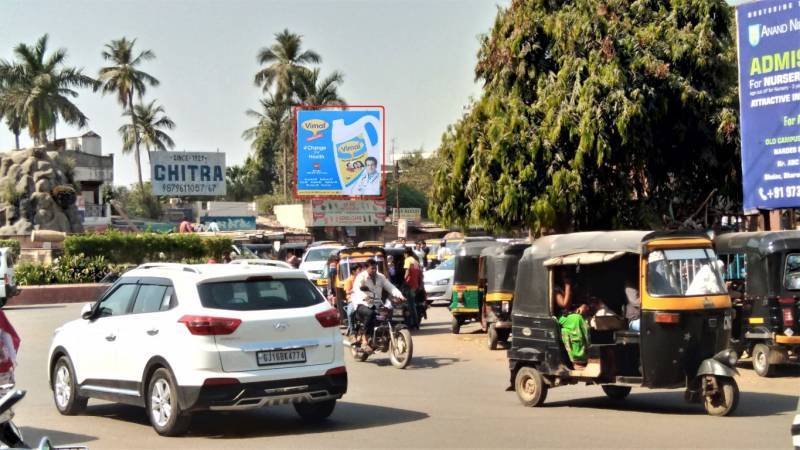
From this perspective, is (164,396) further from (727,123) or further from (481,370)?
(727,123)

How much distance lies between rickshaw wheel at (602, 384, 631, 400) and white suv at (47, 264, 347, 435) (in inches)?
151

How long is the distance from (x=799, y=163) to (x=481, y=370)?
26.6 ft

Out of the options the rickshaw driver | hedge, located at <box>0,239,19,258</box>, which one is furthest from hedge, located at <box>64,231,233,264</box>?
the rickshaw driver

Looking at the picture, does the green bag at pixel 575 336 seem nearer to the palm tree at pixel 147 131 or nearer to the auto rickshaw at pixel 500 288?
the auto rickshaw at pixel 500 288

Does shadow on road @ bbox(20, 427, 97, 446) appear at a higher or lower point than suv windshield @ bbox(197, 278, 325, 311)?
lower

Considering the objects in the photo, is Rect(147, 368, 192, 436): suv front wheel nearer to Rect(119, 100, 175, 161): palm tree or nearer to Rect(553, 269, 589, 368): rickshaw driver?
Rect(553, 269, 589, 368): rickshaw driver

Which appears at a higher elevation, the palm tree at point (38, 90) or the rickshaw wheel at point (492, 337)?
the palm tree at point (38, 90)

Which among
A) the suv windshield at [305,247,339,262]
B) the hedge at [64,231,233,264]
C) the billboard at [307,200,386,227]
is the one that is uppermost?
the billboard at [307,200,386,227]

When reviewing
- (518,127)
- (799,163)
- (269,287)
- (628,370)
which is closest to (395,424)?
(269,287)

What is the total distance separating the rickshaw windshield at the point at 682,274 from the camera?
11.6 metres

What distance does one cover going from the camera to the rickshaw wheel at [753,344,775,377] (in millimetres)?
15570

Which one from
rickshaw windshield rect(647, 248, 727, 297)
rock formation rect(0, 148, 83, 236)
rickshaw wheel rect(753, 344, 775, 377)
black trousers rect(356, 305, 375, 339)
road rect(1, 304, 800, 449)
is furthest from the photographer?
rock formation rect(0, 148, 83, 236)

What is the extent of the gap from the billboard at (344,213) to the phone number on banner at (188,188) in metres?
11.5

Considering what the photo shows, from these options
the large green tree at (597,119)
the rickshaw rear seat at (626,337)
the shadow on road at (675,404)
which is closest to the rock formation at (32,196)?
the large green tree at (597,119)
